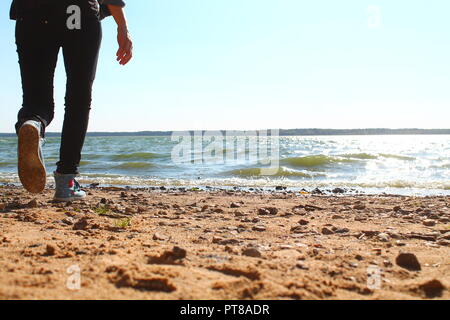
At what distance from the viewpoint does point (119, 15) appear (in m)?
3.06

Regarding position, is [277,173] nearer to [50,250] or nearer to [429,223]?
[429,223]

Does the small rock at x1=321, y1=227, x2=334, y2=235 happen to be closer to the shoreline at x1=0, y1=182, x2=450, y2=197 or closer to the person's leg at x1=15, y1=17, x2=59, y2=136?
the person's leg at x1=15, y1=17, x2=59, y2=136

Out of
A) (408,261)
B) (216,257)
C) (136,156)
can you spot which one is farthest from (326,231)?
(136,156)

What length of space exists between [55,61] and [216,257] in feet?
6.05

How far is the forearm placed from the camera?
10.0ft

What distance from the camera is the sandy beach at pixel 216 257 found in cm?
142

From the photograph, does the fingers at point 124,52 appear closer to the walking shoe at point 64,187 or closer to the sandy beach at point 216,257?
the walking shoe at point 64,187

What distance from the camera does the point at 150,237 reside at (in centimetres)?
236

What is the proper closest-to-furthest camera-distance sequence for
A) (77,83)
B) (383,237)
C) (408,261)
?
1. (408,261)
2. (383,237)
3. (77,83)

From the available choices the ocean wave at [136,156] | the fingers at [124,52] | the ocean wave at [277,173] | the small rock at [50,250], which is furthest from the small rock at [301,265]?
the ocean wave at [136,156]

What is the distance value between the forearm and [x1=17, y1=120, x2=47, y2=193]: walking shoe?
1012mm

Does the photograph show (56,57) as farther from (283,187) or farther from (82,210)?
(283,187)

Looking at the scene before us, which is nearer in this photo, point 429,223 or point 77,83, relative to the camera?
point 77,83
